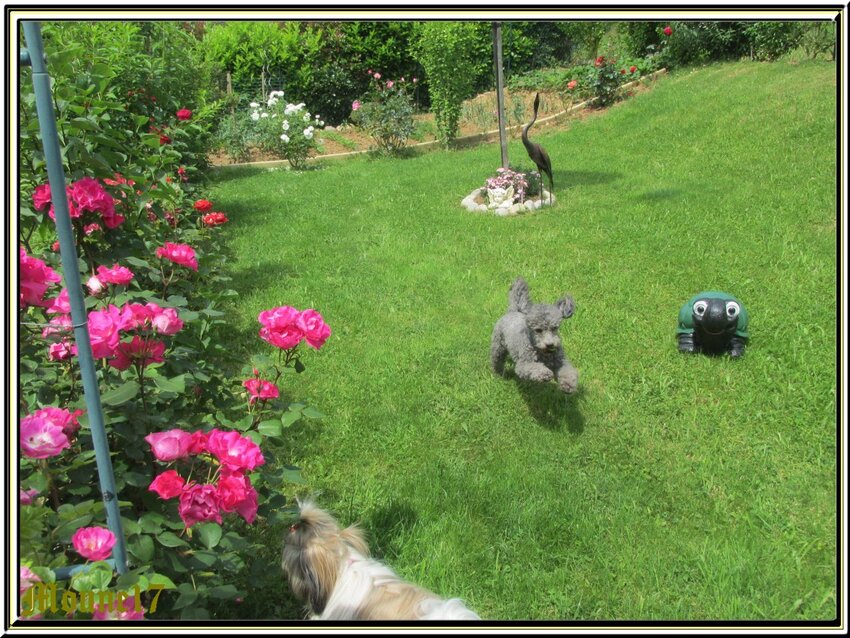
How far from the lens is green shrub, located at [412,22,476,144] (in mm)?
11211

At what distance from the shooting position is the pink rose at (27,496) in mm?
1454

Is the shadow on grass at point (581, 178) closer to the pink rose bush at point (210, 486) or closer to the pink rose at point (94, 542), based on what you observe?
the pink rose bush at point (210, 486)

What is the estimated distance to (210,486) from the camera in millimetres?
1658

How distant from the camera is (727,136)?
5328 millimetres

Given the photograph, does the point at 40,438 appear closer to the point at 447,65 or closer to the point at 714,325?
the point at 714,325

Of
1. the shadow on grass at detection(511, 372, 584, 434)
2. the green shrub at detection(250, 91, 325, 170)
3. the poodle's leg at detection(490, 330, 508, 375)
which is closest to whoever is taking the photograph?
the shadow on grass at detection(511, 372, 584, 434)

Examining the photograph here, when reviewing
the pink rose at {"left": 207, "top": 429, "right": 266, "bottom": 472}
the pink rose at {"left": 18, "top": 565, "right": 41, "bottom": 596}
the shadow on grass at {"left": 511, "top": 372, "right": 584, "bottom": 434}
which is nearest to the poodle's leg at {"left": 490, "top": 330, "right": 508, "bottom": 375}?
the shadow on grass at {"left": 511, "top": 372, "right": 584, "bottom": 434}

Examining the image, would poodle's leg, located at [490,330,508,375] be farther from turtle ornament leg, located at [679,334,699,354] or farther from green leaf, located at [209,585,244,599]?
green leaf, located at [209,585,244,599]

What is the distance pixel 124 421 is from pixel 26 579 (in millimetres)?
650

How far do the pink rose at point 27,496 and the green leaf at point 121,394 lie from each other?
1.01 ft

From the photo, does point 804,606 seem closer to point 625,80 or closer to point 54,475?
point 54,475

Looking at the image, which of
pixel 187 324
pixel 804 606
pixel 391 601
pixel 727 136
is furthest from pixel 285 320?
pixel 727 136

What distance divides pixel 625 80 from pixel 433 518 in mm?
12202

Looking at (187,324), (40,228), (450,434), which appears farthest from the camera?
(450,434)
